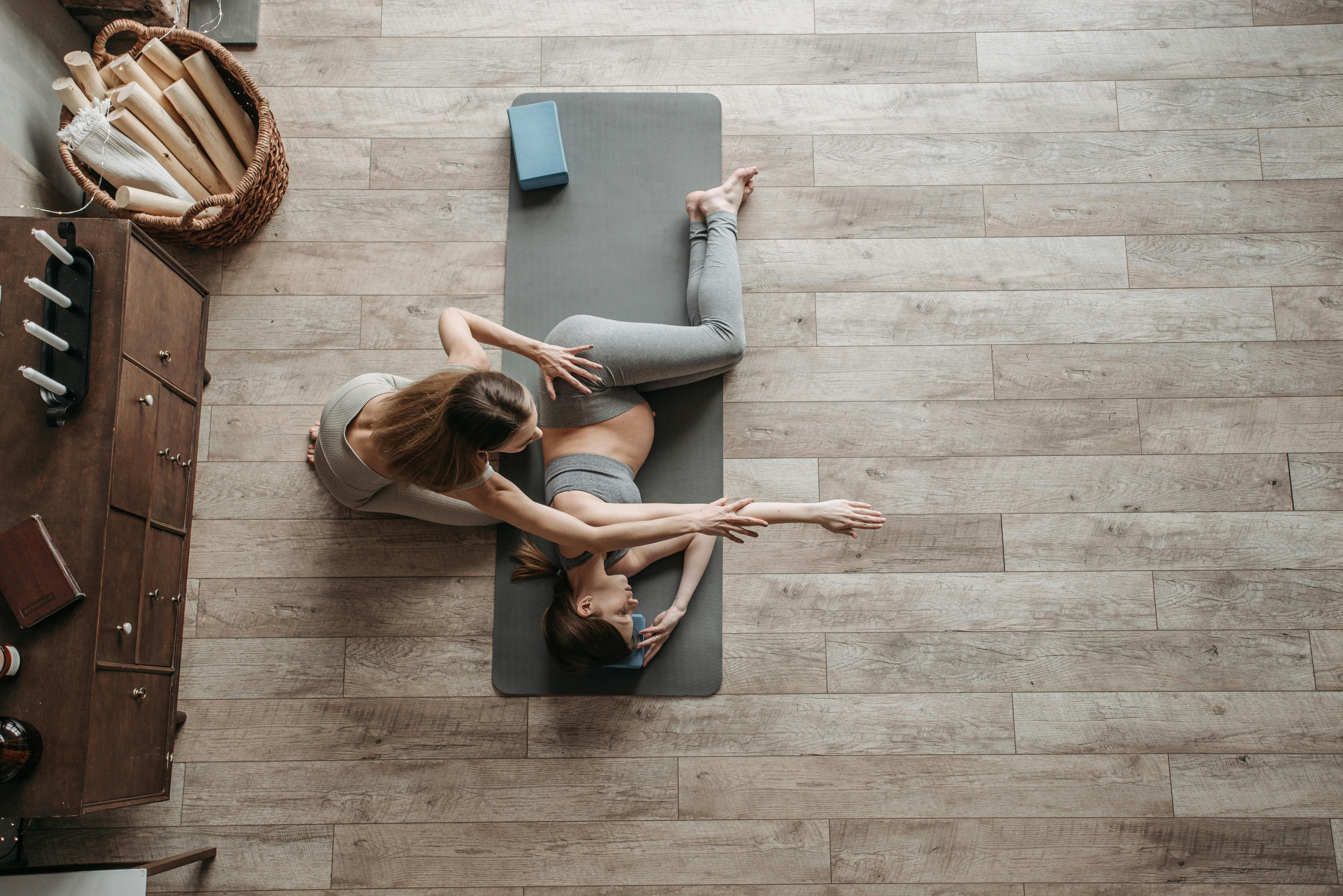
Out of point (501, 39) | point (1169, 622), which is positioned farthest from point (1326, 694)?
point (501, 39)

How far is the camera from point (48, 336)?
5.22ft

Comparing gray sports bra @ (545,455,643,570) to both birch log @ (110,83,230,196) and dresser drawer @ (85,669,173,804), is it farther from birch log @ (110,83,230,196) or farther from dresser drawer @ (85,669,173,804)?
birch log @ (110,83,230,196)

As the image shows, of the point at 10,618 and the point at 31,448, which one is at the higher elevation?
the point at 31,448

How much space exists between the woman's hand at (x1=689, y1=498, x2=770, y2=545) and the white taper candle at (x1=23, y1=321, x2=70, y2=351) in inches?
54.0

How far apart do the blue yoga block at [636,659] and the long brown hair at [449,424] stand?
73 centimetres

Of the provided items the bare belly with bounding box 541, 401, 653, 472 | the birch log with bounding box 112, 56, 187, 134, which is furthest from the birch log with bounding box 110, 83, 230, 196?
the bare belly with bounding box 541, 401, 653, 472

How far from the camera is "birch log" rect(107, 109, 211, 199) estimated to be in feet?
6.91

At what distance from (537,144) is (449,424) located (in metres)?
1.12

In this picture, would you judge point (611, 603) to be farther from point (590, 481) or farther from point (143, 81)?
point (143, 81)

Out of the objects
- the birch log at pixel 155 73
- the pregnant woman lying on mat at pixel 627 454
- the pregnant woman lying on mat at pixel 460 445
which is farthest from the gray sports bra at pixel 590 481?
the birch log at pixel 155 73

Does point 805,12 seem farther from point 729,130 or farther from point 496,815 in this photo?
point 496,815

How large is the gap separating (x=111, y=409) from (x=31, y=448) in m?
0.17

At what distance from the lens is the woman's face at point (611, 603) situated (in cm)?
195

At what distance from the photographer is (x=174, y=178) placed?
220cm
